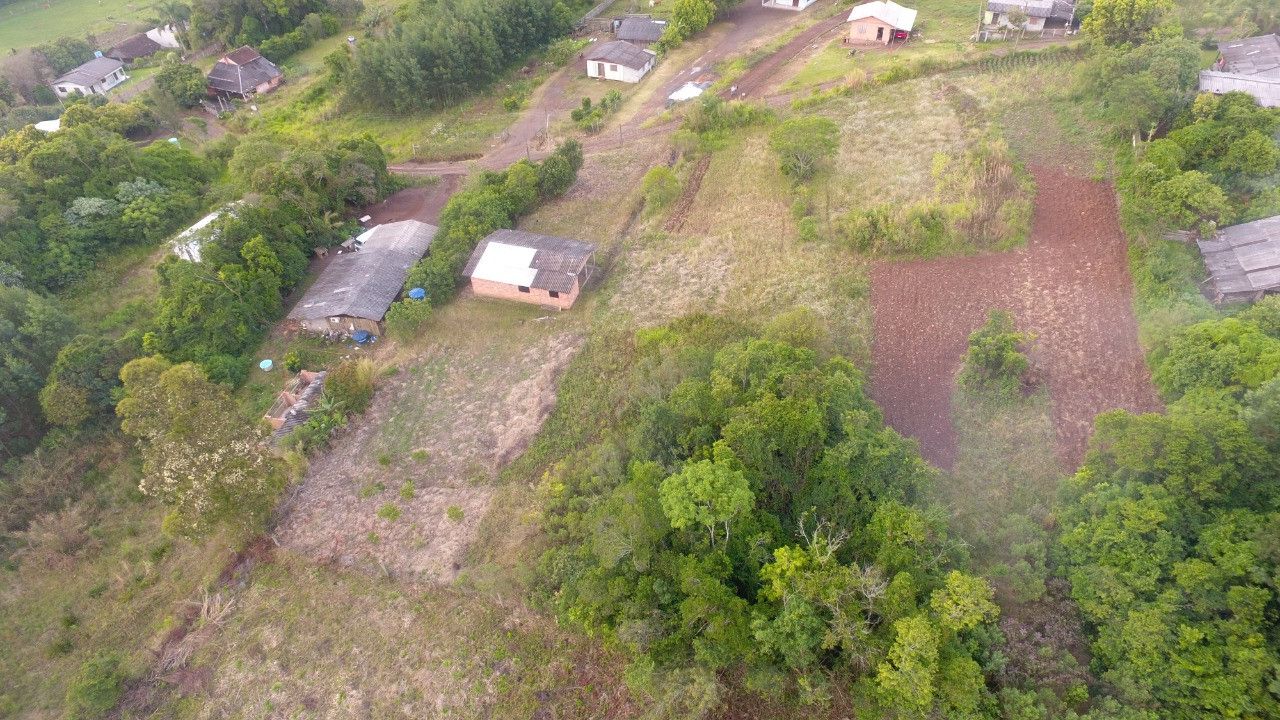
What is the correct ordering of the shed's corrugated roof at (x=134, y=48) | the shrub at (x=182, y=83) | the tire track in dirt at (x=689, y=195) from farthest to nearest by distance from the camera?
the shed's corrugated roof at (x=134, y=48), the shrub at (x=182, y=83), the tire track in dirt at (x=689, y=195)

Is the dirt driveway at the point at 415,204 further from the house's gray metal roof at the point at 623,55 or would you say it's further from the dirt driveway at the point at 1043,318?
the dirt driveway at the point at 1043,318

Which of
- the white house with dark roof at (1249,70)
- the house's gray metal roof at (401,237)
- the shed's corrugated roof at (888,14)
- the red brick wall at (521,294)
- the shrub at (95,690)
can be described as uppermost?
the shed's corrugated roof at (888,14)

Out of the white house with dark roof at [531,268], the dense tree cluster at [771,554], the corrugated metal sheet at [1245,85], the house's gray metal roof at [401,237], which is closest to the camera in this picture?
the dense tree cluster at [771,554]

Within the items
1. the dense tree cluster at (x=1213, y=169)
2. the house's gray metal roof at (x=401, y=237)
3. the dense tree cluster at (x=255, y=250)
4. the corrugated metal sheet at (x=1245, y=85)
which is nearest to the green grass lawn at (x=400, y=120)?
the dense tree cluster at (x=255, y=250)

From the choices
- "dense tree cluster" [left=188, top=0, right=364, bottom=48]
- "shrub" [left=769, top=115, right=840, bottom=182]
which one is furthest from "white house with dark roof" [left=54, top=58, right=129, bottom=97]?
"shrub" [left=769, top=115, right=840, bottom=182]

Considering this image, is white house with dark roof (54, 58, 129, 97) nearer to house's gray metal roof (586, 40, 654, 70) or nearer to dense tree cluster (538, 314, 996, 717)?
house's gray metal roof (586, 40, 654, 70)

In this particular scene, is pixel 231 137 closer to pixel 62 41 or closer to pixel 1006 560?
pixel 62 41

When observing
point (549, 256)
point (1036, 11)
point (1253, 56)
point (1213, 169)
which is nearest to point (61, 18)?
point (549, 256)
